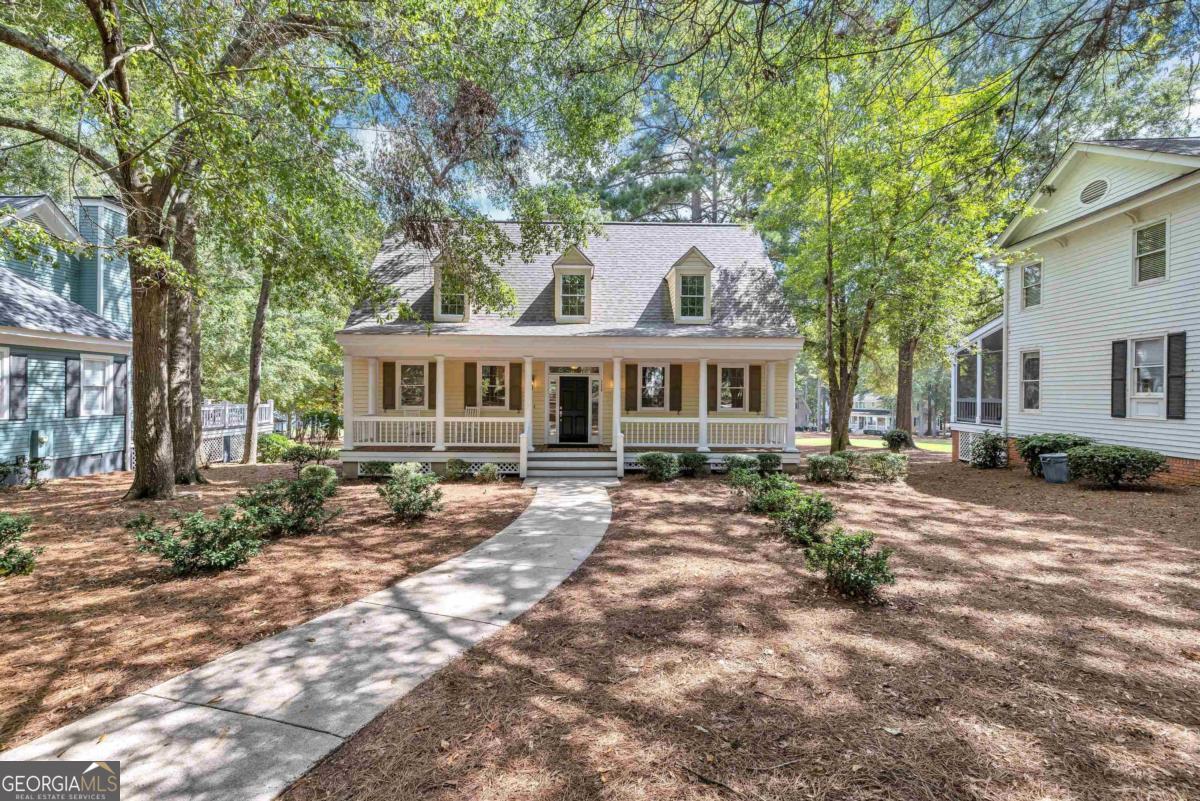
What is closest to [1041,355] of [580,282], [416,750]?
[580,282]

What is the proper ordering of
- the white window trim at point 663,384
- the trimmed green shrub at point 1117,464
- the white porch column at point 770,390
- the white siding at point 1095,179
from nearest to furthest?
the trimmed green shrub at point 1117,464 < the white siding at point 1095,179 < the white porch column at point 770,390 < the white window trim at point 663,384

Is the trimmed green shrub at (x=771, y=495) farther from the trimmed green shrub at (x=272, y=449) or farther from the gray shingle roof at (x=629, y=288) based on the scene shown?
the trimmed green shrub at (x=272, y=449)

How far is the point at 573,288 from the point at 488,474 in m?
5.48

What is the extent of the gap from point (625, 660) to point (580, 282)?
11.3 metres

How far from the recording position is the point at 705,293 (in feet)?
43.9

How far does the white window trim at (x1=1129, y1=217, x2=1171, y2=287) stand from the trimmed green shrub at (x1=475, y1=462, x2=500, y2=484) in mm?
14689

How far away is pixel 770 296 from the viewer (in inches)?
548

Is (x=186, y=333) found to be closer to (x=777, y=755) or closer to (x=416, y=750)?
(x=416, y=750)

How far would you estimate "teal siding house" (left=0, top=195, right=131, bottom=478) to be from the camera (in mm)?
11086

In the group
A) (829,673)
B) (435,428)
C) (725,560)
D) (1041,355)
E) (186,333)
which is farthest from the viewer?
(1041,355)

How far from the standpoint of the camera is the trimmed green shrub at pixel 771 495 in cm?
709

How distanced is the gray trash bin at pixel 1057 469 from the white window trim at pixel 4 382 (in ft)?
74.1

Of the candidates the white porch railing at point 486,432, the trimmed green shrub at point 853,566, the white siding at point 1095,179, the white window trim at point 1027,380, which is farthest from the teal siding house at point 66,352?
the white window trim at point 1027,380

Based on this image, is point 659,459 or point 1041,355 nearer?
point 659,459
